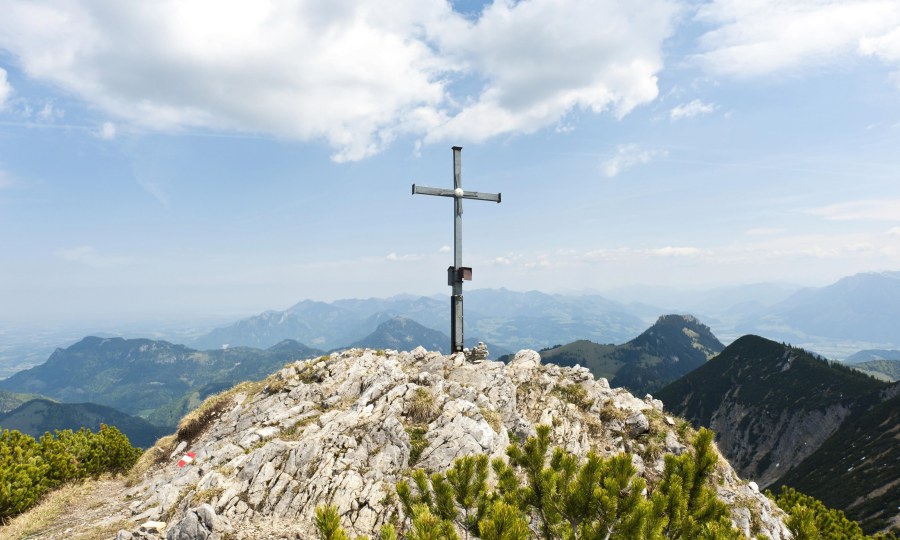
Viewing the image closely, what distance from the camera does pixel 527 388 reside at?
21891mm

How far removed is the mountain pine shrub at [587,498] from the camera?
865 centimetres

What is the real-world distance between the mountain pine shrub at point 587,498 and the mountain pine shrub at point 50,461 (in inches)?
665

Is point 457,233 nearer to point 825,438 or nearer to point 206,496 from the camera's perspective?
point 206,496

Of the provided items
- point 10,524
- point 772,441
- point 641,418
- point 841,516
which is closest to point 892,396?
point 772,441

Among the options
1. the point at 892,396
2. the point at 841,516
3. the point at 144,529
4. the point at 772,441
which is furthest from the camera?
the point at 772,441

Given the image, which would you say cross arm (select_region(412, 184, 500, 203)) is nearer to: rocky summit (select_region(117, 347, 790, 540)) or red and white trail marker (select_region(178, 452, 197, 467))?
rocky summit (select_region(117, 347, 790, 540))

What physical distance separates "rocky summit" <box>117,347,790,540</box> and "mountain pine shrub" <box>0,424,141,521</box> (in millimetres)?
1647

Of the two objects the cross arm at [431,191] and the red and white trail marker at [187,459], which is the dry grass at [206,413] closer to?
the red and white trail marker at [187,459]

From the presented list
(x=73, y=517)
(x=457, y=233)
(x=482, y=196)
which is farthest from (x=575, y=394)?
(x=73, y=517)

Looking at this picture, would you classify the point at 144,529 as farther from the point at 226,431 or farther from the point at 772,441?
the point at 772,441

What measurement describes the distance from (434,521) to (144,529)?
425 inches

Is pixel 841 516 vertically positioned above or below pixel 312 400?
below

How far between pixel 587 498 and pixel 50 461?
2423cm

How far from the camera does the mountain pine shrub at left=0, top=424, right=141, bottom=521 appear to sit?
16.1 metres
